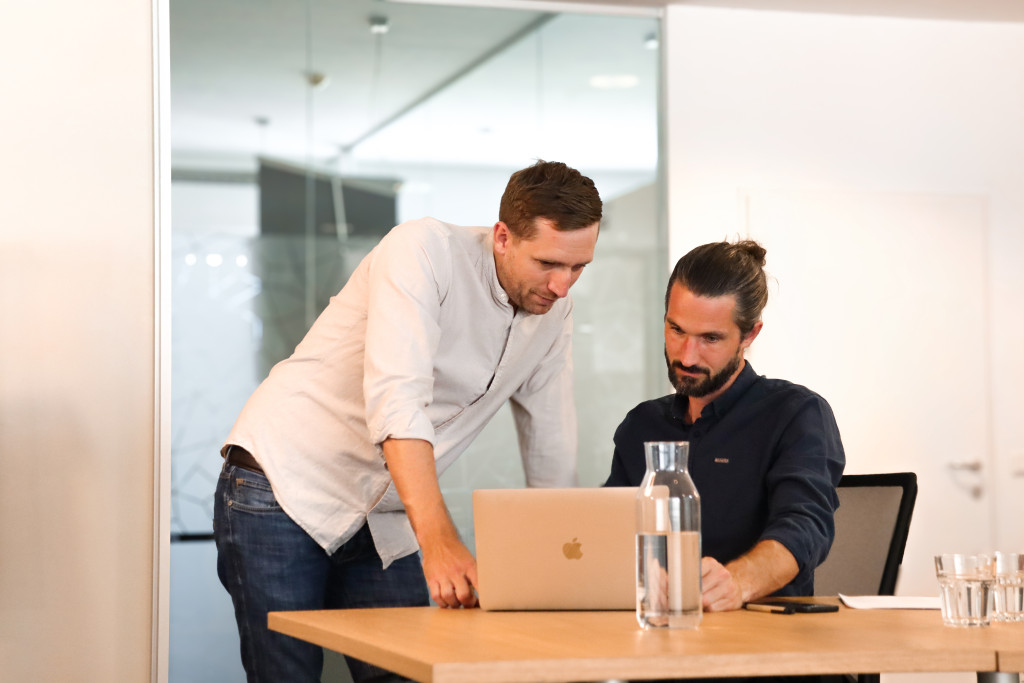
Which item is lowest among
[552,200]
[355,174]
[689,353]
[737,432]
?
[737,432]

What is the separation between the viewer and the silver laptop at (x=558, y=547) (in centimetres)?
150

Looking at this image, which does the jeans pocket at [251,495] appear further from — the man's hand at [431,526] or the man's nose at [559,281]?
the man's nose at [559,281]

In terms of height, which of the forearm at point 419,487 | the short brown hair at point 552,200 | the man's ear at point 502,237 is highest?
the short brown hair at point 552,200

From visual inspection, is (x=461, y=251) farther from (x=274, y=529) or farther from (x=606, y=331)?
(x=606, y=331)

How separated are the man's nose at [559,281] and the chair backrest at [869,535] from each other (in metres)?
0.71

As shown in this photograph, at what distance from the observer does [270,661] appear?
2.04 metres

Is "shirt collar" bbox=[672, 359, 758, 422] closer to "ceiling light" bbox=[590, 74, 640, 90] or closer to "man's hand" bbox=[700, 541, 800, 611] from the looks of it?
"man's hand" bbox=[700, 541, 800, 611]

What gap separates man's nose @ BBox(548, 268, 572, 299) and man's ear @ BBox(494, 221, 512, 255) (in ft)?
0.36

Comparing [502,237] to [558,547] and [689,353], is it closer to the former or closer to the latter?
[689,353]

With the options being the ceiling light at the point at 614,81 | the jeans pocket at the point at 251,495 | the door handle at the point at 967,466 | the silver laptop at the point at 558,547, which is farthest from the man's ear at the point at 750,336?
the door handle at the point at 967,466

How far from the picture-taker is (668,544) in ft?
4.34

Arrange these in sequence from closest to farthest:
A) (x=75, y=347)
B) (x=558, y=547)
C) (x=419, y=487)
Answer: (x=558, y=547), (x=419, y=487), (x=75, y=347)

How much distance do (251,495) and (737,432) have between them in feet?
2.95

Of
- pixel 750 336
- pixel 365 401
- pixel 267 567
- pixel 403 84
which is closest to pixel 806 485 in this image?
pixel 750 336
